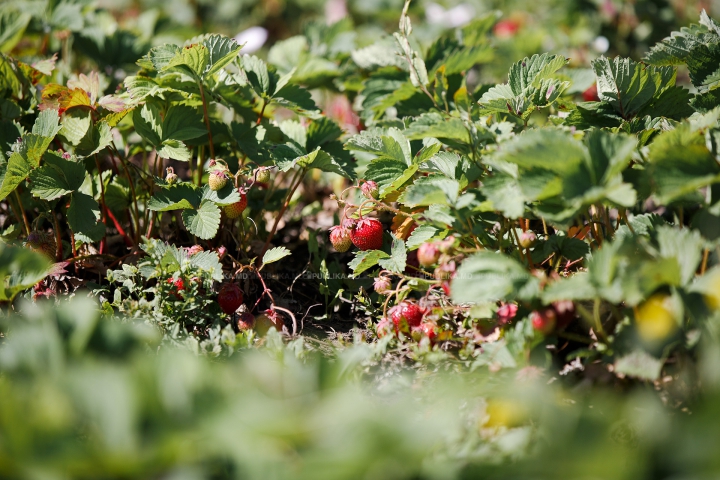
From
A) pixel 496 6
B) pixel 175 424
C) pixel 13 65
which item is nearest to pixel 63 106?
pixel 13 65

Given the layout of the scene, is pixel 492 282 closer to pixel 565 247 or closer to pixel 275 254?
pixel 565 247

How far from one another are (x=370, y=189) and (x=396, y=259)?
21 centimetres

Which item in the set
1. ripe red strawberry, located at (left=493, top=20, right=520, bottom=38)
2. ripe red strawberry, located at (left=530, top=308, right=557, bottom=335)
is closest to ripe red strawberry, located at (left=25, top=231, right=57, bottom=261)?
ripe red strawberry, located at (left=530, top=308, right=557, bottom=335)

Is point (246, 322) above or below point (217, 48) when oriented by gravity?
below

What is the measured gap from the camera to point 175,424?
84cm

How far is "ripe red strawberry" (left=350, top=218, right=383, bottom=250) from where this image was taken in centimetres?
158

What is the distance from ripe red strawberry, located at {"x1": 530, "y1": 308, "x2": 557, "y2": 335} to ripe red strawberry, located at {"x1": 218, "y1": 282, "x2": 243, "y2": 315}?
0.73 metres

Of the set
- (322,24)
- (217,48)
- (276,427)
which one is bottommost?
(276,427)

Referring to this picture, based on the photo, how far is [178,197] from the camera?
156cm

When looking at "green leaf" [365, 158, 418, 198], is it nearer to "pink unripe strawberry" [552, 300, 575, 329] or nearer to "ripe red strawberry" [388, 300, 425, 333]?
"ripe red strawberry" [388, 300, 425, 333]

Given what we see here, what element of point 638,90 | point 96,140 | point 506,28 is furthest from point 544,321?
point 506,28

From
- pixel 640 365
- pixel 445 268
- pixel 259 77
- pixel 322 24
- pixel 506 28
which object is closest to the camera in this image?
pixel 640 365

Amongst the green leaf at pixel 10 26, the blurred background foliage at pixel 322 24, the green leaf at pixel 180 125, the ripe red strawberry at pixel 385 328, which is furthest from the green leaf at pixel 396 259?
the green leaf at pixel 10 26

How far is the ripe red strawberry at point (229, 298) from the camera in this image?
5.04ft
